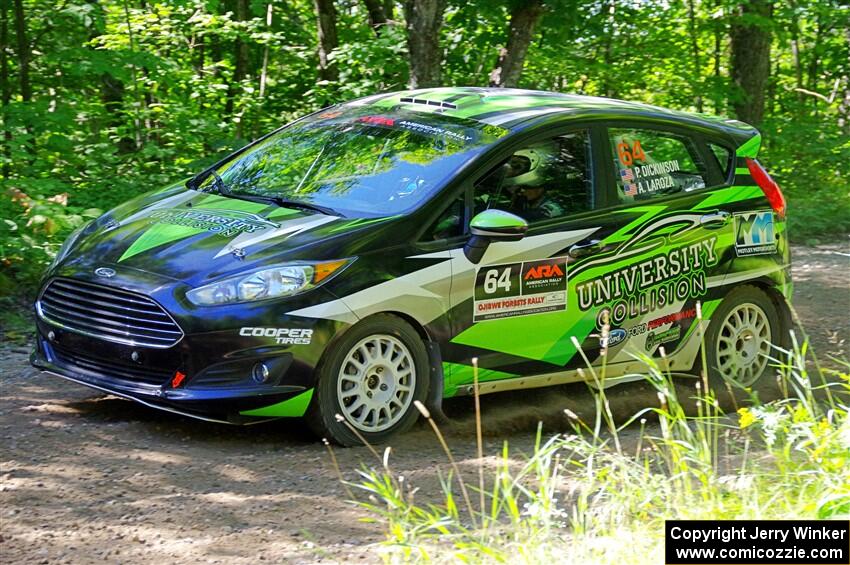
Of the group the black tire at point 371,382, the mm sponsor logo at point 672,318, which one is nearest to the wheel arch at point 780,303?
the mm sponsor logo at point 672,318

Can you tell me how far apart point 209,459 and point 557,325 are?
220cm

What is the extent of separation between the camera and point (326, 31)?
16219 mm

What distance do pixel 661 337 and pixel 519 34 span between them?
6.24 m

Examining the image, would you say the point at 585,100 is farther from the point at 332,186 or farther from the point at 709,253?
the point at 332,186

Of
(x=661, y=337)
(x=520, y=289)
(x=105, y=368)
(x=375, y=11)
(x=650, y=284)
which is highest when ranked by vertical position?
(x=375, y=11)

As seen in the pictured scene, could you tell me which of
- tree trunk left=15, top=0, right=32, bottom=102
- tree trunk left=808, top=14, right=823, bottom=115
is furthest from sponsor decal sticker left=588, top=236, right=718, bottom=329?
tree trunk left=808, top=14, right=823, bottom=115

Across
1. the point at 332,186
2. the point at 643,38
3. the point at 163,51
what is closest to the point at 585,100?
the point at 332,186

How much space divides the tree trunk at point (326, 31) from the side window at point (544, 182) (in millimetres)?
9523

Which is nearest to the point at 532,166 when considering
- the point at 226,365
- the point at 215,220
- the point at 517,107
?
the point at 517,107

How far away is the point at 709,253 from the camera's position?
727cm

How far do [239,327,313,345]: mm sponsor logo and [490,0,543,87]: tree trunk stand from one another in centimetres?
772

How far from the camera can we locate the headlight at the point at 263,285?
551 centimetres

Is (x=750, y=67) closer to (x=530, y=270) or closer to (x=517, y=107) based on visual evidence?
(x=517, y=107)

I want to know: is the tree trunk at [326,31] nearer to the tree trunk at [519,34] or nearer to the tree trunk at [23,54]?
the tree trunk at [519,34]
